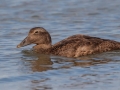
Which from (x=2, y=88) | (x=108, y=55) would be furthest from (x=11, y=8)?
(x=2, y=88)

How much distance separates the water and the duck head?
28 cm

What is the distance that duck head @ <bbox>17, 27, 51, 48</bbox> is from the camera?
1431 centimetres

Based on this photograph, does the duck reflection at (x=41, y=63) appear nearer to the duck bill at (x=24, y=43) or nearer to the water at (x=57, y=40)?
the water at (x=57, y=40)

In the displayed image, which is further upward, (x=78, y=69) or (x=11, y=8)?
(x=11, y=8)

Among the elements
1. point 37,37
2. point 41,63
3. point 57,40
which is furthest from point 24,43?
point 57,40

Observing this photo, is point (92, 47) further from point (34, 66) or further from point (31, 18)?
point (31, 18)

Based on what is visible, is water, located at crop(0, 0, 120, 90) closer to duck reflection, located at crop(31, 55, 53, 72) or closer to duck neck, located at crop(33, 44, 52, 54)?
duck reflection, located at crop(31, 55, 53, 72)

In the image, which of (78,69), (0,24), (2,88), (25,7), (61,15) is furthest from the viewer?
(25,7)

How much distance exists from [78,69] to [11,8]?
8497mm

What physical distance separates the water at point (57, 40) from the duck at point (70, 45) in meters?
0.24

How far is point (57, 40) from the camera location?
15656 millimetres

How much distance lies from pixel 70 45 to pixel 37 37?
1043 millimetres

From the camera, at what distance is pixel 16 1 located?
21094 millimetres

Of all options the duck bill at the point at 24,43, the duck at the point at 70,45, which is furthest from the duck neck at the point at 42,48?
the duck bill at the point at 24,43
